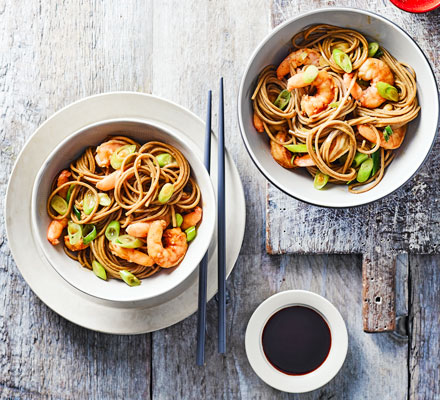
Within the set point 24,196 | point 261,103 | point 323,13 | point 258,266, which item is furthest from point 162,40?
point 258,266

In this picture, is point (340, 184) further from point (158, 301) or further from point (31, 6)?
point (31, 6)

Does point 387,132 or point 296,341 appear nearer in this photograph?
point 387,132

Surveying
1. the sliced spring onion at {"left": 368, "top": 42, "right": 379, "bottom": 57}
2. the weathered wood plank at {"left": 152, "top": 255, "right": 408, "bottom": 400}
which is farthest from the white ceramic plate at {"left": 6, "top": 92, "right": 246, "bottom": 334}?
the sliced spring onion at {"left": 368, "top": 42, "right": 379, "bottom": 57}

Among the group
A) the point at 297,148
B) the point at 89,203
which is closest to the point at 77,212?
the point at 89,203

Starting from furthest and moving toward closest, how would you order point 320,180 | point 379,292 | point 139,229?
point 379,292, point 320,180, point 139,229

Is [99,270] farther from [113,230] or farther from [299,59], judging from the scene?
[299,59]

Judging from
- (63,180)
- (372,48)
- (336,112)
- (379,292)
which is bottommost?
(379,292)

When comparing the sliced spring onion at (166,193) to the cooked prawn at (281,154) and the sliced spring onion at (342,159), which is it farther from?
the sliced spring onion at (342,159)
